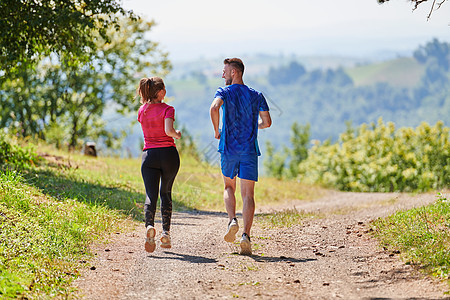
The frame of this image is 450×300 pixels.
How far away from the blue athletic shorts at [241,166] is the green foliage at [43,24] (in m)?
6.91

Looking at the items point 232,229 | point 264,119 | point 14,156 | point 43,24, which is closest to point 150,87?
point 264,119

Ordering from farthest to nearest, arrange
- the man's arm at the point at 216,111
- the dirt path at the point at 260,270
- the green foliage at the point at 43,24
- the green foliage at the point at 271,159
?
the green foliage at the point at 271,159 < the green foliage at the point at 43,24 < the man's arm at the point at 216,111 < the dirt path at the point at 260,270

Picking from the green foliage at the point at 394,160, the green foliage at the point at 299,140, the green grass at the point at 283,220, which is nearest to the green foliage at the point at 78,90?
the green foliage at the point at 394,160

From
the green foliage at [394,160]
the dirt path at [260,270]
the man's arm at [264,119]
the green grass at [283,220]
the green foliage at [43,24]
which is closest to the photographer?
the dirt path at [260,270]

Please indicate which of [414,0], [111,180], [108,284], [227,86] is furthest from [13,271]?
[111,180]

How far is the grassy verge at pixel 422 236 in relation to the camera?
591 cm

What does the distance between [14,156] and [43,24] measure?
3.22 meters

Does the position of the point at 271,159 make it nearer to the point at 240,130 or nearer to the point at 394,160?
the point at 394,160

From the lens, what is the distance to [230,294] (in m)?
5.26

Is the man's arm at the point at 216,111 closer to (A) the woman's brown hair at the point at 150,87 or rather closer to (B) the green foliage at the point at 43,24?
(A) the woman's brown hair at the point at 150,87

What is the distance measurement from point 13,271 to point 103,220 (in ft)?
10.8

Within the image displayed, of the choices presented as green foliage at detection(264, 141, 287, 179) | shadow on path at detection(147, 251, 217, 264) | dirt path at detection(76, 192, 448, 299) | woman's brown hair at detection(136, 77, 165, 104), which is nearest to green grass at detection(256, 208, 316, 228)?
dirt path at detection(76, 192, 448, 299)

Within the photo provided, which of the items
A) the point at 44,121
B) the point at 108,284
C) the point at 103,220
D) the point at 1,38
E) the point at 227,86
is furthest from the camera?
the point at 44,121

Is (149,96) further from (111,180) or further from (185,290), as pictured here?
(111,180)
